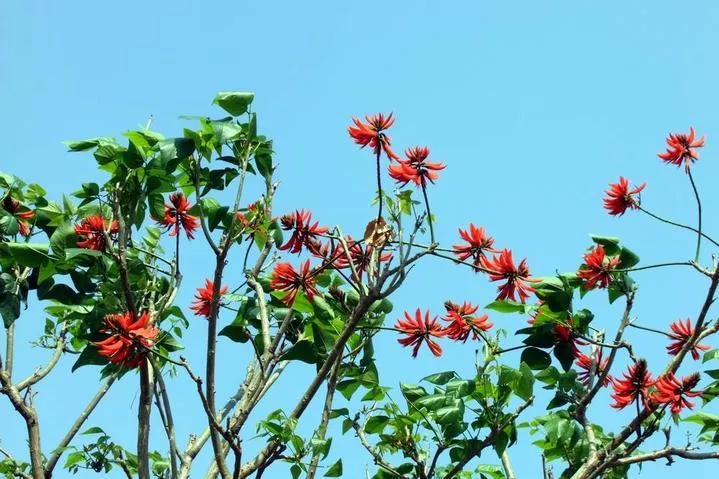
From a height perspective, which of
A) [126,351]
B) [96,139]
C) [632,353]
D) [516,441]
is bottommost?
[126,351]

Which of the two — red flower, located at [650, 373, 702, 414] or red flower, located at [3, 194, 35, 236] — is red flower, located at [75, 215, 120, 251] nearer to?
red flower, located at [3, 194, 35, 236]

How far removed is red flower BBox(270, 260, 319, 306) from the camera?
12.7 ft

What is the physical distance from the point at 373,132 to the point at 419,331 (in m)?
0.80

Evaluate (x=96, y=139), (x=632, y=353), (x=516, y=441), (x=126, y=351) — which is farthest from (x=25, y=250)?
(x=632, y=353)

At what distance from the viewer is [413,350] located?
399 centimetres

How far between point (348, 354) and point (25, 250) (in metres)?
1.38

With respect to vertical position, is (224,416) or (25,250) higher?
(25,250)

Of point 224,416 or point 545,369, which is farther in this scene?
point 545,369

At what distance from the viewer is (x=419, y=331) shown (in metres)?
3.96

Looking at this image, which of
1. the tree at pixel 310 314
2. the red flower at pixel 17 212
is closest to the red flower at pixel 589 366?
the tree at pixel 310 314

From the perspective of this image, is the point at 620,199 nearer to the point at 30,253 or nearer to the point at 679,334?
the point at 679,334

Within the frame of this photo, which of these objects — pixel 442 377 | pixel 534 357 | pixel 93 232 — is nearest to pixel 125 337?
pixel 93 232

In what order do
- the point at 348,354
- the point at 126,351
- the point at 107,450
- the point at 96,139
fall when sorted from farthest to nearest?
the point at 107,450, the point at 348,354, the point at 96,139, the point at 126,351

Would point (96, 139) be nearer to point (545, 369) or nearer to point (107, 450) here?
point (107, 450)
